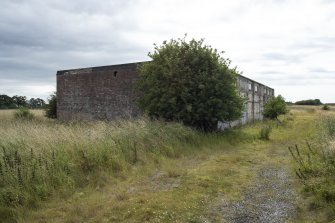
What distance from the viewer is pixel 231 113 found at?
642 inches

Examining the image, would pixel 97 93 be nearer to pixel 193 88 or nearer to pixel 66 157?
pixel 193 88

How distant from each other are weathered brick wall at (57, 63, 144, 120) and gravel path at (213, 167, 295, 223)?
14.5 metres

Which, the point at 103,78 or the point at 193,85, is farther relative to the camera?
the point at 103,78

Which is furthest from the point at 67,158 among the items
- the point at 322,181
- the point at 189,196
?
the point at 322,181

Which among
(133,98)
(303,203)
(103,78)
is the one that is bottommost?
(303,203)

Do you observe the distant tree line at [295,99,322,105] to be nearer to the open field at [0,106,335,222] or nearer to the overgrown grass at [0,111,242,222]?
the open field at [0,106,335,222]

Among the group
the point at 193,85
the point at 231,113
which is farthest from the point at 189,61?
the point at 231,113

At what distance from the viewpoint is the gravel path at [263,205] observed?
231 inches

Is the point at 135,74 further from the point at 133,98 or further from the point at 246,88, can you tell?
the point at 246,88

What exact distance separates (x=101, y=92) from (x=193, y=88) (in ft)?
33.1

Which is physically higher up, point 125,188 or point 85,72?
point 85,72

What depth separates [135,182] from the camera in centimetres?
812

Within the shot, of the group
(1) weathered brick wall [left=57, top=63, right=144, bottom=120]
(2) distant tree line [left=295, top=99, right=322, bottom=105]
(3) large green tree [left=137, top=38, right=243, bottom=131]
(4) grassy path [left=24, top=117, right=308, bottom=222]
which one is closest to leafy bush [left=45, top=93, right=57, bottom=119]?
(1) weathered brick wall [left=57, top=63, right=144, bottom=120]

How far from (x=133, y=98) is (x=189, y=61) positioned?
6.44 m
